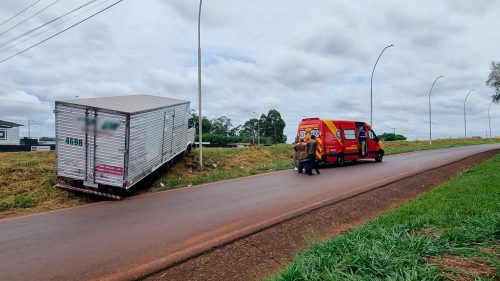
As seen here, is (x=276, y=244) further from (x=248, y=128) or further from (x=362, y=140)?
(x=248, y=128)

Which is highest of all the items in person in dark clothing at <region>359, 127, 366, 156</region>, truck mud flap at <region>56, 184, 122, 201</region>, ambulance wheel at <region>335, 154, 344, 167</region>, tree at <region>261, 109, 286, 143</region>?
tree at <region>261, 109, 286, 143</region>

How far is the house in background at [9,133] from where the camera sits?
45.8 m

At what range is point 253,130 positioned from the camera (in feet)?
314

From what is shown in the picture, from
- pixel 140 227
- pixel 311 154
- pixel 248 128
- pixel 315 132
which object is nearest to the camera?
pixel 140 227

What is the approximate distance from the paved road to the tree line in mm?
54045

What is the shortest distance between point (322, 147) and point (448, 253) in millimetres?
15513

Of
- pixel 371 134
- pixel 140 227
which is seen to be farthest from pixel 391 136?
pixel 140 227

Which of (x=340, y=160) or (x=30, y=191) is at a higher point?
(x=340, y=160)

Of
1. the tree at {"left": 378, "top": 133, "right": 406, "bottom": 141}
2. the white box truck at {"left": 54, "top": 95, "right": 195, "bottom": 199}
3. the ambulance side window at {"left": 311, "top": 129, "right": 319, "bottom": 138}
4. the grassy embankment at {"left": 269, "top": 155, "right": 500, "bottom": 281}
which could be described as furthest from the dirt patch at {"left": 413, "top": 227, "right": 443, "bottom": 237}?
the tree at {"left": 378, "top": 133, "right": 406, "bottom": 141}

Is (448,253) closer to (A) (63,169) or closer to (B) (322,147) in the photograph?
(A) (63,169)

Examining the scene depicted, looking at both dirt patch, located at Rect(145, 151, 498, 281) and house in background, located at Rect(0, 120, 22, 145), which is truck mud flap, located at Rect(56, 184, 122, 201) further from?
house in background, located at Rect(0, 120, 22, 145)

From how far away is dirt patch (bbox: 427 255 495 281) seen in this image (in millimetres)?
3627

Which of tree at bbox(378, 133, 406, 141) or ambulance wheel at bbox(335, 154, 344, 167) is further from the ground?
tree at bbox(378, 133, 406, 141)

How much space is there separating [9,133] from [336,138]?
41.9 m
